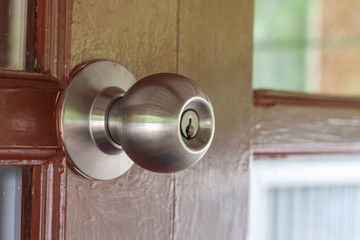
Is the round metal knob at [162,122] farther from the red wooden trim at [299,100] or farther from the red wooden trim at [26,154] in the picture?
the red wooden trim at [299,100]

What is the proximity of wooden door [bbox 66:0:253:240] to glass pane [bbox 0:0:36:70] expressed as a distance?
0.08ft

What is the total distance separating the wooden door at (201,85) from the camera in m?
0.27

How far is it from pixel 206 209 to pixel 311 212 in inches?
15.7

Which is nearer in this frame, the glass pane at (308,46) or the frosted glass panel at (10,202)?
the frosted glass panel at (10,202)

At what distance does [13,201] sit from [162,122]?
99mm

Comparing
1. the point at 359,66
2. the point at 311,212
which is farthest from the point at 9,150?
the point at 359,66

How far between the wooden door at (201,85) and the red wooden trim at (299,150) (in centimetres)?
11

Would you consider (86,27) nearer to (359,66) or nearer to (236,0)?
(236,0)

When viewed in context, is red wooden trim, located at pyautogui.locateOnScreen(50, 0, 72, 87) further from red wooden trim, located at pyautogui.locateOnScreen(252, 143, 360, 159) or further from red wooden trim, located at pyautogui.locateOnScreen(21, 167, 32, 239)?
red wooden trim, located at pyautogui.locateOnScreen(252, 143, 360, 159)

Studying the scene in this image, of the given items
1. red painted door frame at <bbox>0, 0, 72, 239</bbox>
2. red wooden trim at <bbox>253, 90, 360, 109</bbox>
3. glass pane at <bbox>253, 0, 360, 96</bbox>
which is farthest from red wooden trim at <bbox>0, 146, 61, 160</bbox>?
glass pane at <bbox>253, 0, 360, 96</bbox>

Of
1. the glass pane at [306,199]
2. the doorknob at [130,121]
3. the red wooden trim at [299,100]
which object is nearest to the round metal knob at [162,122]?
the doorknob at [130,121]

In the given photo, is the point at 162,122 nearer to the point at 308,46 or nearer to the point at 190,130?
the point at 190,130

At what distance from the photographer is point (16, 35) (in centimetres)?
26

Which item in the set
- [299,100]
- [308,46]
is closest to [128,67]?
[299,100]
